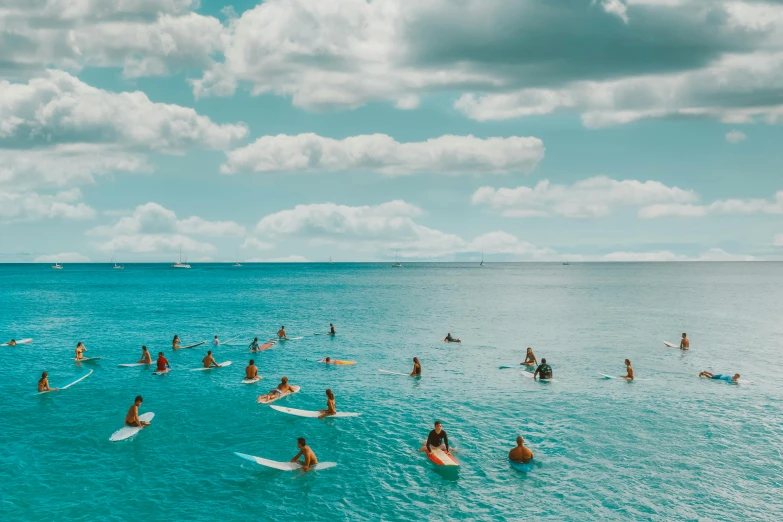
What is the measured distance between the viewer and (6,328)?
240 ft

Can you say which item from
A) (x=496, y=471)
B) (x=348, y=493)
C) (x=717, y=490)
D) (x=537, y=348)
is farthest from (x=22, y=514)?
(x=537, y=348)

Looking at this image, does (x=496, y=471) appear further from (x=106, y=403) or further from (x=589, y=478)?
(x=106, y=403)

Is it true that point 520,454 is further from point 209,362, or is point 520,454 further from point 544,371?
point 209,362

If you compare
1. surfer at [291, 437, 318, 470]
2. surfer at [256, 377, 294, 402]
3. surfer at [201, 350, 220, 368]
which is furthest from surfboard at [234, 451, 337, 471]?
surfer at [201, 350, 220, 368]

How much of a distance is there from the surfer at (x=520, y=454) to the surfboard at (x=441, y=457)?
282cm

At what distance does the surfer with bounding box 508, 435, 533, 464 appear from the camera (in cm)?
2448

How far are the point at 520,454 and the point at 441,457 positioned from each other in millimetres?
3852

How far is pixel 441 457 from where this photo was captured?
2486cm

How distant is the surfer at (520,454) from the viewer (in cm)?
2448

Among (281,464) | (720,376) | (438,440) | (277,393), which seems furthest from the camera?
(720,376)

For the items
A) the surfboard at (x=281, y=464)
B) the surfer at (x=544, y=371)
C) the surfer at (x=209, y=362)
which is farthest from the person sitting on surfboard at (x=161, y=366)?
the surfer at (x=544, y=371)

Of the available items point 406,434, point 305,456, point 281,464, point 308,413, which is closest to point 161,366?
point 308,413

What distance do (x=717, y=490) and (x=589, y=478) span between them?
535 centimetres

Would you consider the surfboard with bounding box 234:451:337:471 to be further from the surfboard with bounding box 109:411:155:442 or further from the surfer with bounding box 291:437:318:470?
the surfboard with bounding box 109:411:155:442
